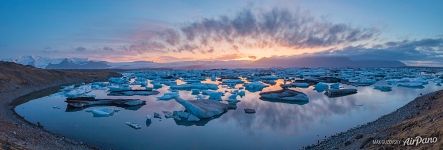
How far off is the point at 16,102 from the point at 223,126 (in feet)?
60.9

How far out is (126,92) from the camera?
111ft

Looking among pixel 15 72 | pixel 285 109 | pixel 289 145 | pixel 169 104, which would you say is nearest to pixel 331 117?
pixel 285 109

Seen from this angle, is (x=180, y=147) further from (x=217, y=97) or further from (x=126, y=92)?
(x=126, y=92)

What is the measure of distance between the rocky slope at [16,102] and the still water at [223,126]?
104 cm

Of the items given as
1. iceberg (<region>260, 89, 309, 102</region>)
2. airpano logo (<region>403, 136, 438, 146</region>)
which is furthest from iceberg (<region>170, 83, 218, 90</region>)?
airpano logo (<region>403, 136, 438, 146</region>)

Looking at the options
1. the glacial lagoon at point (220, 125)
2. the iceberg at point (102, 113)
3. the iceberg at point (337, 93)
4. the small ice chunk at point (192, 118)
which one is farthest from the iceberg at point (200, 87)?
the small ice chunk at point (192, 118)

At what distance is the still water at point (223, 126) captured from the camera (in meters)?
13.7

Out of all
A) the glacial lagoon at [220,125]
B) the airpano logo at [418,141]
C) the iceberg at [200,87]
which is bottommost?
the glacial lagoon at [220,125]

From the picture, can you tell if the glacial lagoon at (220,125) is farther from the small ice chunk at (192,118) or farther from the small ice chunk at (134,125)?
the small ice chunk at (192,118)

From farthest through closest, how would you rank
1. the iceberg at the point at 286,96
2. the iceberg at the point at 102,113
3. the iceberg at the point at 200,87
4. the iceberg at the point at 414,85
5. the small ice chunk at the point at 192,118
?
the iceberg at the point at 414,85 < the iceberg at the point at 200,87 < the iceberg at the point at 286,96 < the iceberg at the point at 102,113 < the small ice chunk at the point at 192,118

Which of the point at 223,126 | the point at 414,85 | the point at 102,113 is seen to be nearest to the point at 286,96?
the point at 223,126

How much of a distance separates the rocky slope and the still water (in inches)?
40.8

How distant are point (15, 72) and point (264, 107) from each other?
110ft

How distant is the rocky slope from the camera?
1125cm
